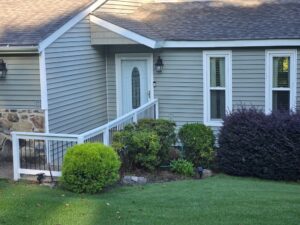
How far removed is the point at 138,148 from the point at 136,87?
371 cm

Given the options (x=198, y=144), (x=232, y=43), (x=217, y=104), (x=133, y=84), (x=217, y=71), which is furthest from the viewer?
(x=133, y=84)

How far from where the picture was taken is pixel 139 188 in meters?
9.56

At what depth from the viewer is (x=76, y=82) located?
41.9 feet

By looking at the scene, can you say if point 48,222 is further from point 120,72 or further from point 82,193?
point 120,72

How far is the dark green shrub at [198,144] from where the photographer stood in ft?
38.4

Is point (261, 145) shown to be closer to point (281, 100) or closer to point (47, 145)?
point (281, 100)

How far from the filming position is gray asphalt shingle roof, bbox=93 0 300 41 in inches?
508

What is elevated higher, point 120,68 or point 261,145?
point 120,68

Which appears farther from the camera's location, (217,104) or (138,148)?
(217,104)

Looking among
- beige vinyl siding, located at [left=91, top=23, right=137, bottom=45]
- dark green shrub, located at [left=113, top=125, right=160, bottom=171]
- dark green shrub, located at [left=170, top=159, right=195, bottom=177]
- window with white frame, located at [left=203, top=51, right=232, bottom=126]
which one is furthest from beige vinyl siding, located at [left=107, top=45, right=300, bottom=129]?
dark green shrub, located at [left=113, top=125, right=160, bottom=171]

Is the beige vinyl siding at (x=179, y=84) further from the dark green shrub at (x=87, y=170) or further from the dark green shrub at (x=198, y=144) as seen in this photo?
the dark green shrub at (x=87, y=170)

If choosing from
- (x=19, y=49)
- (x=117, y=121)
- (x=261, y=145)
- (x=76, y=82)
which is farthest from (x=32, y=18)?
(x=261, y=145)

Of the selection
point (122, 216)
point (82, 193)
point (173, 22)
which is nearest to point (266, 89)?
point (173, 22)

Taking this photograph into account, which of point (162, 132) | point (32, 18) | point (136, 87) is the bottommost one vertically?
point (162, 132)
